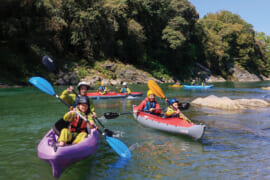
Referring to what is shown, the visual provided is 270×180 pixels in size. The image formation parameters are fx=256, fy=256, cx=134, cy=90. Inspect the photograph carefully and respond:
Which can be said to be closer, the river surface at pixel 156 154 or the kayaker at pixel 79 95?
the river surface at pixel 156 154

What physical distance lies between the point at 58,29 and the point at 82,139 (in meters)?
26.7

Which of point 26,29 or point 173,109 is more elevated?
point 26,29

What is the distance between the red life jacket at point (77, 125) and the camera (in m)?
5.28

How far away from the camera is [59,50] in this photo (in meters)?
30.8

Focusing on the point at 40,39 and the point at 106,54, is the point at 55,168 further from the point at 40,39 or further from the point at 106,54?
the point at 106,54

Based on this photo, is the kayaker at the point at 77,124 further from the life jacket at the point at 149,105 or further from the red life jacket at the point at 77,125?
the life jacket at the point at 149,105

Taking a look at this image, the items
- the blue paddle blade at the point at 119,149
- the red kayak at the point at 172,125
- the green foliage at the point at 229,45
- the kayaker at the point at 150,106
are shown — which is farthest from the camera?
the green foliage at the point at 229,45

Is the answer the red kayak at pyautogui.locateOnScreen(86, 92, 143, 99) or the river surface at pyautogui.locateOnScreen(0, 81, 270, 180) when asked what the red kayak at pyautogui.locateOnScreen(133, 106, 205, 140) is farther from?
the red kayak at pyautogui.locateOnScreen(86, 92, 143, 99)

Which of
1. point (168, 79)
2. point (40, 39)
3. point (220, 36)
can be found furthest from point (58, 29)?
point (220, 36)

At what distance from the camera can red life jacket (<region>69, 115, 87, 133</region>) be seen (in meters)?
5.28

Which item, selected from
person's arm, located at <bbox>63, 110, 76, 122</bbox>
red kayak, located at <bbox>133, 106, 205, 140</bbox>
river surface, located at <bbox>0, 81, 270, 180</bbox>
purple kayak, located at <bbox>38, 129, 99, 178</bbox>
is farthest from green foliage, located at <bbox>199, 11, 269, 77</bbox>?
purple kayak, located at <bbox>38, 129, 99, 178</bbox>

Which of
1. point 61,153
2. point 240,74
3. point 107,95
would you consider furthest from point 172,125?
point 240,74

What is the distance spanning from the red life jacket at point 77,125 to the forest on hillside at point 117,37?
19823 mm

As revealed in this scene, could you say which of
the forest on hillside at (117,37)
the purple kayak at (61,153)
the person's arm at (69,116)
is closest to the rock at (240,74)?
the forest on hillside at (117,37)
